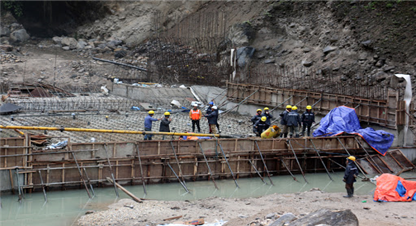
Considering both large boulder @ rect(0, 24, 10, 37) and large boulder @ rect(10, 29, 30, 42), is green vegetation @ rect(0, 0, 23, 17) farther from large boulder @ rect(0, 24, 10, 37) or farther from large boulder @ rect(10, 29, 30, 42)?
large boulder @ rect(10, 29, 30, 42)

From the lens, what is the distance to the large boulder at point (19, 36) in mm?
38688

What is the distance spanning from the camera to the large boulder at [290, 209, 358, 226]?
767 cm

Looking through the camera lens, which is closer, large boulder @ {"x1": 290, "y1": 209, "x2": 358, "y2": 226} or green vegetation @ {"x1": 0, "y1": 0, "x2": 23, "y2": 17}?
large boulder @ {"x1": 290, "y1": 209, "x2": 358, "y2": 226}

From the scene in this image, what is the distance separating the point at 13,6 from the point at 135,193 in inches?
1395

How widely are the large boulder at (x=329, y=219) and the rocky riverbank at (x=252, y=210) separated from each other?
643mm

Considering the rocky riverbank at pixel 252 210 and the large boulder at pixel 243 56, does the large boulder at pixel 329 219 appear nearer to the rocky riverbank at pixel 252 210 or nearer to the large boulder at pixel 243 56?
the rocky riverbank at pixel 252 210

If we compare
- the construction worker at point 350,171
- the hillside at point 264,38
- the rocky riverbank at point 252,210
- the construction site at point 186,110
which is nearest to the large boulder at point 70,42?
the construction site at point 186,110

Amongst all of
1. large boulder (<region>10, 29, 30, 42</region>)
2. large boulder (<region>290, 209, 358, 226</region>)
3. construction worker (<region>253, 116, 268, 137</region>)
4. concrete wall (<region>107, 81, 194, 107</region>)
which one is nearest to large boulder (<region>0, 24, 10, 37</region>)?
large boulder (<region>10, 29, 30, 42</region>)

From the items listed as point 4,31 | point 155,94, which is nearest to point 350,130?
point 155,94

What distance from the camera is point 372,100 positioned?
1791 centimetres

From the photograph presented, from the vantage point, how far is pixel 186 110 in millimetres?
23562

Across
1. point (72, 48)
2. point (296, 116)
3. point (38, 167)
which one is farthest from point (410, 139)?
point (72, 48)

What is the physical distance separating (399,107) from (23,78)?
23425 millimetres

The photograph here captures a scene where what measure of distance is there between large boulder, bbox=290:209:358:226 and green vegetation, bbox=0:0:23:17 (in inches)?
1583
